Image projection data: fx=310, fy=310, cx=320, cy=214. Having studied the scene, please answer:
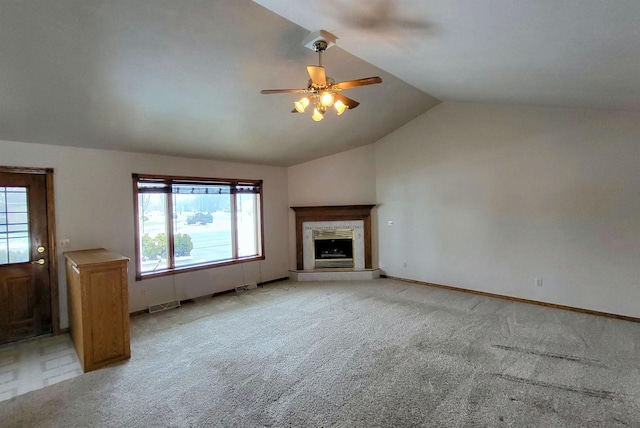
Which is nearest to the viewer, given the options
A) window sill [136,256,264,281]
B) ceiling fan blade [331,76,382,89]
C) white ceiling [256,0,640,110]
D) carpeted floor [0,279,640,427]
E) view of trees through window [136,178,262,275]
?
white ceiling [256,0,640,110]

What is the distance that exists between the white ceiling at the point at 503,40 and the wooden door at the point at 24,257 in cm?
369

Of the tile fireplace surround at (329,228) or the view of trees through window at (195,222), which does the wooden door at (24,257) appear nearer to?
the view of trees through window at (195,222)

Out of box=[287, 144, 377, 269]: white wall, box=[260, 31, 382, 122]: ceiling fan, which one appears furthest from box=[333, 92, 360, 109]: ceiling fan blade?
box=[287, 144, 377, 269]: white wall

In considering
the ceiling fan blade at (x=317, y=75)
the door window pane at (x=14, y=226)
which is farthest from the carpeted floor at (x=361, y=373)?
the ceiling fan blade at (x=317, y=75)

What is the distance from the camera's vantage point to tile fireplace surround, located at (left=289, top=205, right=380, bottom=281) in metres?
6.49

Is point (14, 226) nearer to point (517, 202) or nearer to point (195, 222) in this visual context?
point (195, 222)

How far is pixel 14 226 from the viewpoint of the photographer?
3686mm

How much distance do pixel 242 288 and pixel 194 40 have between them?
14.4ft

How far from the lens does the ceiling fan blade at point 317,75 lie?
251 cm

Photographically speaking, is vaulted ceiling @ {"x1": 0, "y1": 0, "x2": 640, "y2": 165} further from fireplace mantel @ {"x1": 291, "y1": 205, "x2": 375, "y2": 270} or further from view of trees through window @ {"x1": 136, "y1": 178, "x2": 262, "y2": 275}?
fireplace mantel @ {"x1": 291, "y1": 205, "x2": 375, "y2": 270}

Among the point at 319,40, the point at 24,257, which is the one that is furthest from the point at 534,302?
the point at 24,257

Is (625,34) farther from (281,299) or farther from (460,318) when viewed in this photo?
(281,299)

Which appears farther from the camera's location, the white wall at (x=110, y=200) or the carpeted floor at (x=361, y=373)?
the white wall at (x=110, y=200)

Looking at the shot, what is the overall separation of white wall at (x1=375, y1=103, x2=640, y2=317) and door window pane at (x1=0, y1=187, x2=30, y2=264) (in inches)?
221
